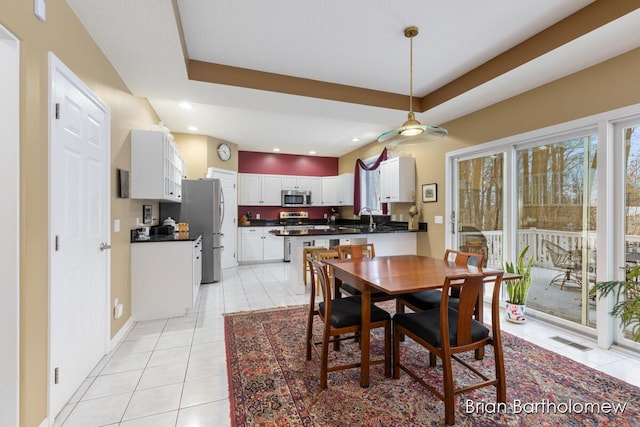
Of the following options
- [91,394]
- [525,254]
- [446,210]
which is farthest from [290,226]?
[91,394]

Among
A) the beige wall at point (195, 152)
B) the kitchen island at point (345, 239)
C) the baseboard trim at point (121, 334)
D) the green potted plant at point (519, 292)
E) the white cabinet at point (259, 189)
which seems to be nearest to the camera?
the baseboard trim at point (121, 334)

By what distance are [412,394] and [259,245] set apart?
16.9 feet

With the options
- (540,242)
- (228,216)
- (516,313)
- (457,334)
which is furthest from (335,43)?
(228,216)

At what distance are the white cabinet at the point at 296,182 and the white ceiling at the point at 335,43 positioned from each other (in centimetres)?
340

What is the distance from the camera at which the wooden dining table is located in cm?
183

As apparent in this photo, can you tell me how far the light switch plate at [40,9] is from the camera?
1.48 m

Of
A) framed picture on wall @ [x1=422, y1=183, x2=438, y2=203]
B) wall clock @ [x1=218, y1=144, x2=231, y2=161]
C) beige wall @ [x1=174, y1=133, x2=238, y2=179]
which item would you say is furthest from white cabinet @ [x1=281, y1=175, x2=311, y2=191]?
framed picture on wall @ [x1=422, y1=183, x2=438, y2=203]

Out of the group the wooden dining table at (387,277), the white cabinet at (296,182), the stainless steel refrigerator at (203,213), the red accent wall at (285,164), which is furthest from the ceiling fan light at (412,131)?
the red accent wall at (285,164)

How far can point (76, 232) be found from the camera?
195 cm

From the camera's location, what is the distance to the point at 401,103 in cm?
377

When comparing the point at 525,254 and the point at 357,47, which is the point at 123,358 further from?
the point at 525,254

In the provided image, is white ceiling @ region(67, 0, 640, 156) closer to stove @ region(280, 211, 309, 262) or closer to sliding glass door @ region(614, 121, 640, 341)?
sliding glass door @ region(614, 121, 640, 341)

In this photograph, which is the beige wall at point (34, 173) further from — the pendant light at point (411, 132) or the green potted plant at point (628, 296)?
the green potted plant at point (628, 296)

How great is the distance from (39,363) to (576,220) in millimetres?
4311
